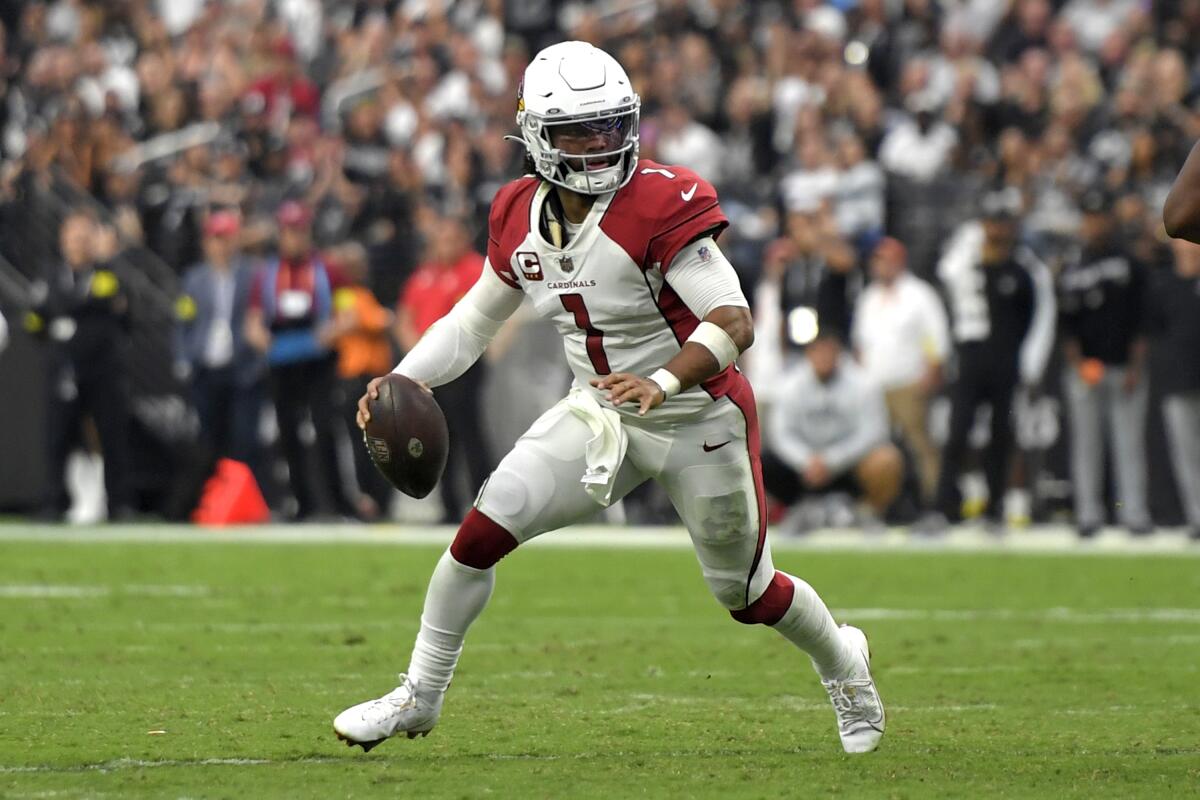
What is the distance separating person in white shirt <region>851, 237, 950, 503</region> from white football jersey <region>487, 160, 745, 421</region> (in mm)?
7782

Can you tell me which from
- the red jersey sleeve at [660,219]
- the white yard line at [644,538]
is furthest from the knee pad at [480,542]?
the white yard line at [644,538]

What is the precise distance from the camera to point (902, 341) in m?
13.1

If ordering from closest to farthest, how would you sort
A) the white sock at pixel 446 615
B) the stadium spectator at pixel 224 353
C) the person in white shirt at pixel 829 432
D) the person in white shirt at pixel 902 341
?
the white sock at pixel 446 615, the person in white shirt at pixel 829 432, the person in white shirt at pixel 902 341, the stadium spectator at pixel 224 353

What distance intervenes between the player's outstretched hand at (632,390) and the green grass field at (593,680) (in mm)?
891

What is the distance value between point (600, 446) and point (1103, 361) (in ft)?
25.8

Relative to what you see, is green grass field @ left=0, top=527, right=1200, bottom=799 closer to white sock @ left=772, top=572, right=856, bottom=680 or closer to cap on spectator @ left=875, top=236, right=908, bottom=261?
white sock @ left=772, top=572, right=856, bottom=680

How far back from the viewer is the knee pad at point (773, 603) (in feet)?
17.9

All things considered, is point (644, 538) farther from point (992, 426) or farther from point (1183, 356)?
point (1183, 356)

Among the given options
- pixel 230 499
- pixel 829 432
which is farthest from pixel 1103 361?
pixel 230 499

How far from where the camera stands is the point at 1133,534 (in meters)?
12.7

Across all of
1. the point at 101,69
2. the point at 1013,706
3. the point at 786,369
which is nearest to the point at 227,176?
the point at 101,69

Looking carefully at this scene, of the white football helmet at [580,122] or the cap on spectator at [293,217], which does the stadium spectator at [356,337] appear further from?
the white football helmet at [580,122]

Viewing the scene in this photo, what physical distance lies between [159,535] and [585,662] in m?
6.04

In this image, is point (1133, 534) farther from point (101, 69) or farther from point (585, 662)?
point (101, 69)
